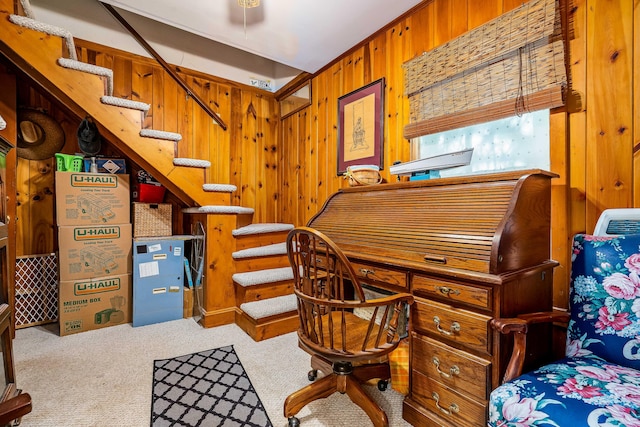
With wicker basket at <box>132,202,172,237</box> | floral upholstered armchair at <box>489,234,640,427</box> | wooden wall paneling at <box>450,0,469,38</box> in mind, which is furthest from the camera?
wicker basket at <box>132,202,172,237</box>

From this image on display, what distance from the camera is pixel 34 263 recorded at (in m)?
2.58

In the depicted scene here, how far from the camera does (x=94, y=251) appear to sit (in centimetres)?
251

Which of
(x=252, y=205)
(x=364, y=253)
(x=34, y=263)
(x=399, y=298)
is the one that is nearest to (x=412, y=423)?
(x=399, y=298)

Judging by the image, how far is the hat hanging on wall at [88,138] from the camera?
2555 millimetres

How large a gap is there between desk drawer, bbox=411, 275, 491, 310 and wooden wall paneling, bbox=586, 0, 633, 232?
77cm

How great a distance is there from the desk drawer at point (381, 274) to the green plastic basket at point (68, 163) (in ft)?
8.46

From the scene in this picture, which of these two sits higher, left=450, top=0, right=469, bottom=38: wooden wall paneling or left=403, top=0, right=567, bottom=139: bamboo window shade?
left=450, top=0, right=469, bottom=38: wooden wall paneling

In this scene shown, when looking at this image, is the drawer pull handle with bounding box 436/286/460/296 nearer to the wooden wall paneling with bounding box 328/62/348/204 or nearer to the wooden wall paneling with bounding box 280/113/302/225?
the wooden wall paneling with bounding box 328/62/348/204

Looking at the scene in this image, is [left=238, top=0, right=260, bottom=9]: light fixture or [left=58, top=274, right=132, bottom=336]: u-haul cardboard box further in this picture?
[left=58, top=274, right=132, bottom=336]: u-haul cardboard box

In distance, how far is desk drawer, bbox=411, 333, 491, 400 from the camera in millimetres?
1140

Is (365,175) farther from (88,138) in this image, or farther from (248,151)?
(88,138)

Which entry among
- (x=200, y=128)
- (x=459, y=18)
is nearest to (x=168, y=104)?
(x=200, y=128)

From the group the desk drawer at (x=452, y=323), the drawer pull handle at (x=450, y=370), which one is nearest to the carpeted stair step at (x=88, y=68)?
the desk drawer at (x=452, y=323)

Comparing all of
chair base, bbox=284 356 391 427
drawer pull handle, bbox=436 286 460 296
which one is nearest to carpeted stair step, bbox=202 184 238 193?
chair base, bbox=284 356 391 427
